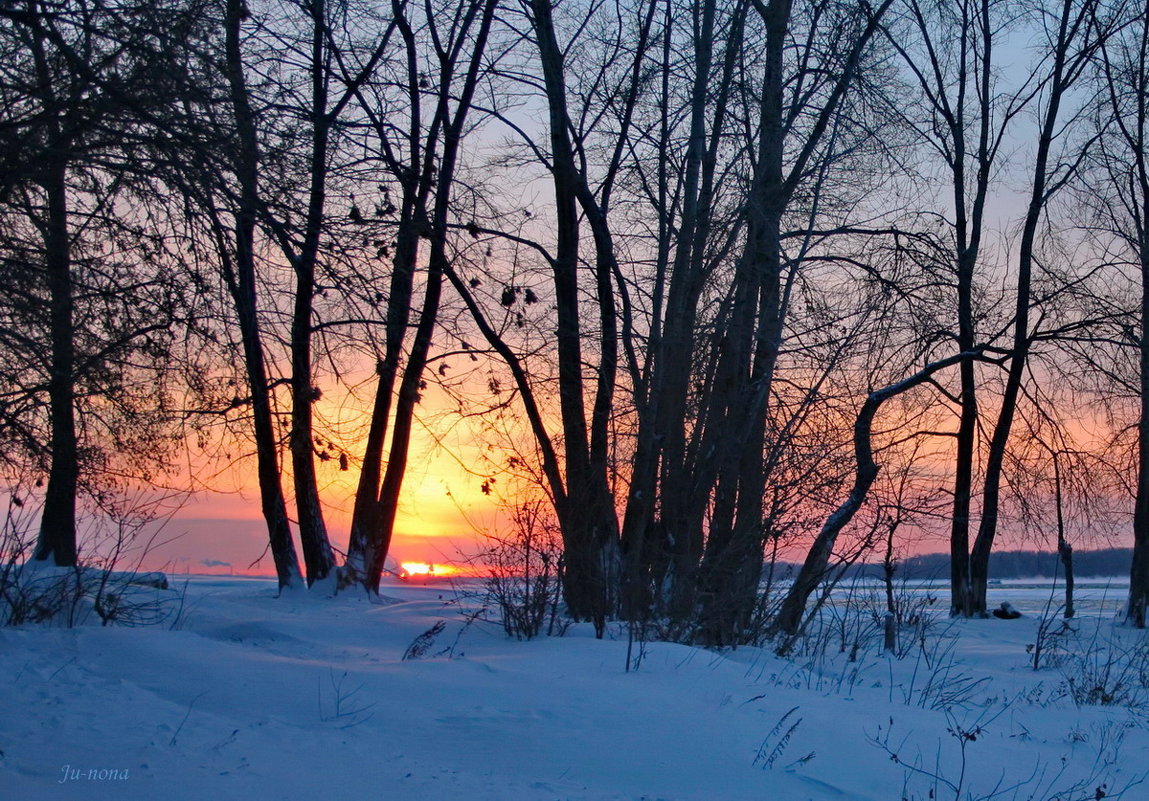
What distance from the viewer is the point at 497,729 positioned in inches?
179

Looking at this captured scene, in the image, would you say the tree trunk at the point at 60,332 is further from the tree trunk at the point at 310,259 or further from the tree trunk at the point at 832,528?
the tree trunk at the point at 832,528

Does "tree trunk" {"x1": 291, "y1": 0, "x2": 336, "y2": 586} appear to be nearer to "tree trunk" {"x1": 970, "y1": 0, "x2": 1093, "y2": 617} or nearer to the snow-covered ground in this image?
the snow-covered ground

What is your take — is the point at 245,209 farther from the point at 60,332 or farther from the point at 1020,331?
the point at 1020,331

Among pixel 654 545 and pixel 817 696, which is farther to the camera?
pixel 654 545

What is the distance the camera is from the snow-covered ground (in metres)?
3.92

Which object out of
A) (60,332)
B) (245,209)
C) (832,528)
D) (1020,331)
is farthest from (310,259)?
(1020,331)

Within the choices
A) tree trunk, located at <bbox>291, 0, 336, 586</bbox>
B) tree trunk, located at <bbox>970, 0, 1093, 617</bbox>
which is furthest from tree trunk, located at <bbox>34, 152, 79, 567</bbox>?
tree trunk, located at <bbox>970, 0, 1093, 617</bbox>

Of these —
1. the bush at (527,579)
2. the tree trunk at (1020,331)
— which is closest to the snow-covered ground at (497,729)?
the bush at (527,579)

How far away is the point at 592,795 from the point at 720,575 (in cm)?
482

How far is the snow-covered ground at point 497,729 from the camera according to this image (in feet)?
12.9

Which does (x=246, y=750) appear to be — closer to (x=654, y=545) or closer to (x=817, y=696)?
(x=817, y=696)

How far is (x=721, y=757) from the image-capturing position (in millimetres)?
4414

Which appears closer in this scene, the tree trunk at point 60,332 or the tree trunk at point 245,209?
the tree trunk at point 245,209

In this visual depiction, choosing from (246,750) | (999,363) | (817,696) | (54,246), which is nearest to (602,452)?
(817,696)
